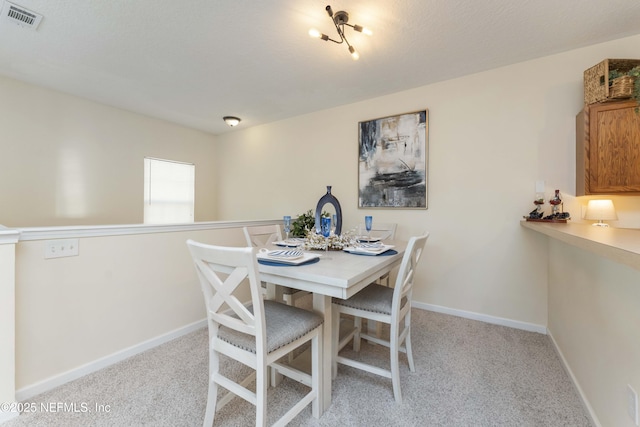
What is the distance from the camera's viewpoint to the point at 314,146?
3.81 m

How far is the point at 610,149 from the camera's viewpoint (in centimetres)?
194

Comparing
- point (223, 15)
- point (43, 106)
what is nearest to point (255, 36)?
point (223, 15)

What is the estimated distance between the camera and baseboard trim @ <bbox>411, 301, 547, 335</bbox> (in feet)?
7.97

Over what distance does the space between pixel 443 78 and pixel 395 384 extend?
2.88 meters

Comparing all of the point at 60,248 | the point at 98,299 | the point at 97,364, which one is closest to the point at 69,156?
the point at 60,248

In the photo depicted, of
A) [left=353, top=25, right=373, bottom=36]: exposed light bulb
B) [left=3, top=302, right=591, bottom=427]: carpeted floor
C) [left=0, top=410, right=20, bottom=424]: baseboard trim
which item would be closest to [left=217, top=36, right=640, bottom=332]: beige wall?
[left=3, top=302, right=591, bottom=427]: carpeted floor

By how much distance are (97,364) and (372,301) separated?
2.00m

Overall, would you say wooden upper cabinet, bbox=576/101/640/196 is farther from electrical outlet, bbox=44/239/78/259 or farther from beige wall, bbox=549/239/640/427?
electrical outlet, bbox=44/239/78/259

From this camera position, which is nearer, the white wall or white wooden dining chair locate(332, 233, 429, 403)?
white wooden dining chair locate(332, 233, 429, 403)

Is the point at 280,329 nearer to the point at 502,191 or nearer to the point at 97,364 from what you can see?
the point at 97,364

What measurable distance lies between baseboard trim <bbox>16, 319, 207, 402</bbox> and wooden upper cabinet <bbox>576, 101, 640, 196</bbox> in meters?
3.56

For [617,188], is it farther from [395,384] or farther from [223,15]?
[223,15]

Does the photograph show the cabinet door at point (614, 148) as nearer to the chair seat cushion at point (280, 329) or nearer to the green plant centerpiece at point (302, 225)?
the chair seat cushion at point (280, 329)

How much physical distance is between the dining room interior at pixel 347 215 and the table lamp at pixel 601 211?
81 millimetres
